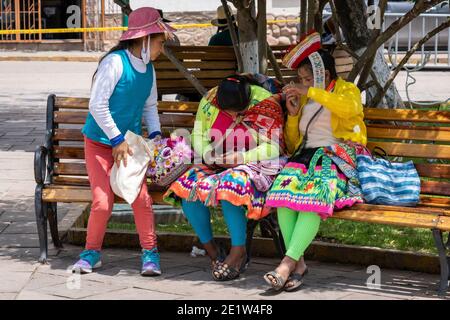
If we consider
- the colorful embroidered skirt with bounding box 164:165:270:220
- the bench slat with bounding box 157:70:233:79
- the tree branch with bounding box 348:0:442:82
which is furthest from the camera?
the bench slat with bounding box 157:70:233:79

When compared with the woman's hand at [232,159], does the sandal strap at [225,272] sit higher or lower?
lower

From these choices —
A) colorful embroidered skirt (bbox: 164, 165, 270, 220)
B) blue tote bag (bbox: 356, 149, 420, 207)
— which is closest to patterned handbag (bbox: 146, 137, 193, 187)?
colorful embroidered skirt (bbox: 164, 165, 270, 220)

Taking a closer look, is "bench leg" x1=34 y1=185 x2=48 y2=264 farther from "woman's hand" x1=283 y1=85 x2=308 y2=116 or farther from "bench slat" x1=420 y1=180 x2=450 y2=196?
"bench slat" x1=420 y1=180 x2=450 y2=196

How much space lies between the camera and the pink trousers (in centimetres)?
611

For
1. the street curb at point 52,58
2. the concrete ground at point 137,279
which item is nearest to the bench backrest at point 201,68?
the concrete ground at point 137,279

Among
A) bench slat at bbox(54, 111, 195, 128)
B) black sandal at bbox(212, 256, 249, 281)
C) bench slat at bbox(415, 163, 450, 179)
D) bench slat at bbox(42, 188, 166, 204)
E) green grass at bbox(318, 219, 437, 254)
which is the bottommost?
green grass at bbox(318, 219, 437, 254)

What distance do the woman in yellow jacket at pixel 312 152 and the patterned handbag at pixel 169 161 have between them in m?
0.59

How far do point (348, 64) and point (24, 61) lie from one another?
45.6ft

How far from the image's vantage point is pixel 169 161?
605cm

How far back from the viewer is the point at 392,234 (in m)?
7.28

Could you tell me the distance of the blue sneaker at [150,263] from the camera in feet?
19.7

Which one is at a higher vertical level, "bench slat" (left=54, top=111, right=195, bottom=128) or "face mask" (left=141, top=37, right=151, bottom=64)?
"face mask" (left=141, top=37, right=151, bottom=64)

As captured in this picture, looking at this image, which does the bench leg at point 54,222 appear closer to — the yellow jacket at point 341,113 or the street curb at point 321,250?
the street curb at point 321,250
